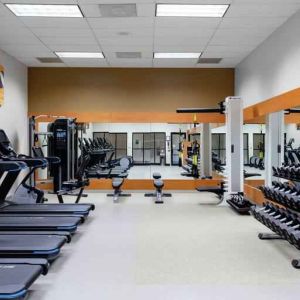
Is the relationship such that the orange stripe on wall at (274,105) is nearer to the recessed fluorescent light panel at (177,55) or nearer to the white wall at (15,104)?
the recessed fluorescent light panel at (177,55)

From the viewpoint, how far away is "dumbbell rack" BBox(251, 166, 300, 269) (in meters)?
4.29

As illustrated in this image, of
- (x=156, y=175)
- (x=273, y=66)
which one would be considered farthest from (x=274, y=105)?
(x=156, y=175)

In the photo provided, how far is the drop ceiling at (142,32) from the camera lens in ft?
19.6

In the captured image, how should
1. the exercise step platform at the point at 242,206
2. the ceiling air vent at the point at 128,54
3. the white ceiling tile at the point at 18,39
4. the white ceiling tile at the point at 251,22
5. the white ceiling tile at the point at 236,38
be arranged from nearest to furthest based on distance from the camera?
the white ceiling tile at the point at 251,22, the exercise step platform at the point at 242,206, the white ceiling tile at the point at 236,38, the white ceiling tile at the point at 18,39, the ceiling air vent at the point at 128,54

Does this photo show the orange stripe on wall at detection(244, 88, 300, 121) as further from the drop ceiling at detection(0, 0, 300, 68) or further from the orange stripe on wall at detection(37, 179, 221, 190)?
the orange stripe on wall at detection(37, 179, 221, 190)

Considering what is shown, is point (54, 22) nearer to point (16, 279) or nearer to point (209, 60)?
point (209, 60)

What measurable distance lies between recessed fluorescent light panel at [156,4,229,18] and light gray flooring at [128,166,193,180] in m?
5.15

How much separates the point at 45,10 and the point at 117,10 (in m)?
1.15

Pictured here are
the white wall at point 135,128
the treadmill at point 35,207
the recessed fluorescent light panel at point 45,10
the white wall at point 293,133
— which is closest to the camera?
the recessed fluorescent light panel at point 45,10

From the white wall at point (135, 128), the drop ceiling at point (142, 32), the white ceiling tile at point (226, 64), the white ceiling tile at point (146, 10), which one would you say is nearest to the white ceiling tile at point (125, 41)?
the drop ceiling at point (142, 32)

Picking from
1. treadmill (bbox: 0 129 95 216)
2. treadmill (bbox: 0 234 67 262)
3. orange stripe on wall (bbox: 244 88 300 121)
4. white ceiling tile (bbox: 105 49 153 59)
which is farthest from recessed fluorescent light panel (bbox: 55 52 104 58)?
treadmill (bbox: 0 234 67 262)

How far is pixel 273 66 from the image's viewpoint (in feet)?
24.0

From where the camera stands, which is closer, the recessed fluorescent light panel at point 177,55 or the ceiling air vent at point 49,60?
the recessed fluorescent light panel at point 177,55

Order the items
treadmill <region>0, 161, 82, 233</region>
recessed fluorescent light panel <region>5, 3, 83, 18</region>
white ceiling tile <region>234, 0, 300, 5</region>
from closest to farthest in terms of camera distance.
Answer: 1. treadmill <region>0, 161, 82, 233</region>
2. white ceiling tile <region>234, 0, 300, 5</region>
3. recessed fluorescent light panel <region>5, 3, 83, 18</region>
